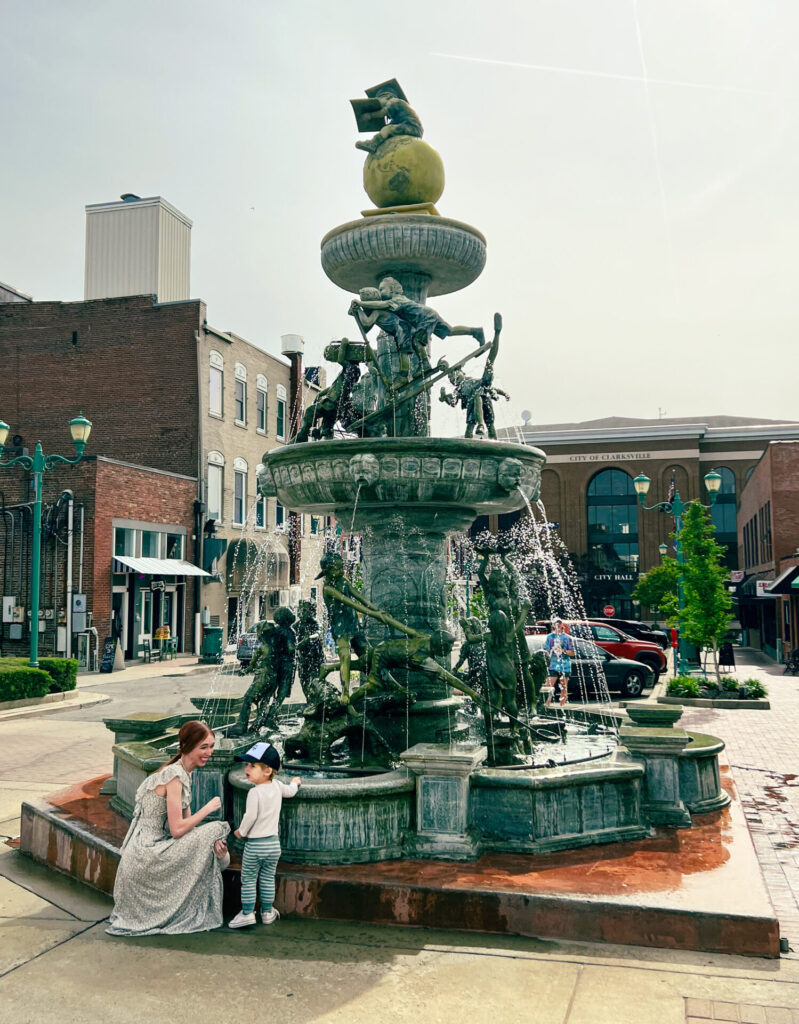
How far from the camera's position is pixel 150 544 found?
32.5 meters

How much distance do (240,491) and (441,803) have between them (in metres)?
33.6

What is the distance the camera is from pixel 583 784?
677 cm

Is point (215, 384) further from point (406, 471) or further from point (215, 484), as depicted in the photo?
point (406, 471)

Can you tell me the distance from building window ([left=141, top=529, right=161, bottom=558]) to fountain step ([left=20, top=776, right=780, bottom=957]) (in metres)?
26.0

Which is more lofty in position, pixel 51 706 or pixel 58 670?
pixel 58 670

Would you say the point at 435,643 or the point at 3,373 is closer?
the point at 435,643

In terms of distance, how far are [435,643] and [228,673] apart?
19.4 m

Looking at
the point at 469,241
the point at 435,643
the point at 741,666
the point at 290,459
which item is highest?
the point at 469,241

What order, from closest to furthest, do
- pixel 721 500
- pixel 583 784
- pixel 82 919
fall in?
pixel 82 919 < pixel 583 784 < pixel 721 500

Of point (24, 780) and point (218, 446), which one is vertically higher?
point (218, 446)

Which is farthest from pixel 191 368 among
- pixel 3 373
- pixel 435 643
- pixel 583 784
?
pixel 583 784

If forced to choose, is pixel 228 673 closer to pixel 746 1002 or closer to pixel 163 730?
pixel 163 730

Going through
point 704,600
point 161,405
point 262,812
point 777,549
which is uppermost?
point 161,405

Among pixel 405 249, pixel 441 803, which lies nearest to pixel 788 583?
pixel 405 249
